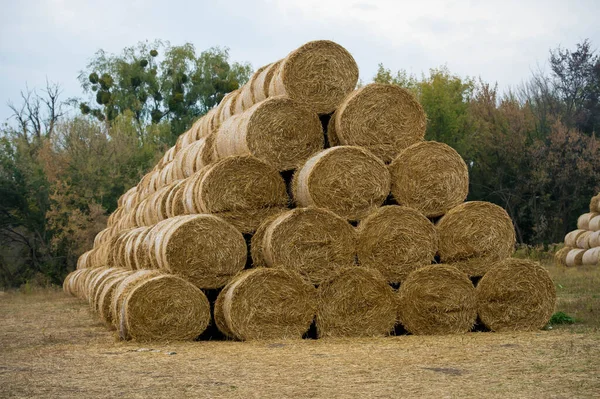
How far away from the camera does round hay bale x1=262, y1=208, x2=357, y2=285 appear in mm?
9570

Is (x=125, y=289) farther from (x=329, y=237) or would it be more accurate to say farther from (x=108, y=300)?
(x=329, y=237)

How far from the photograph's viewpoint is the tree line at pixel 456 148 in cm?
2800

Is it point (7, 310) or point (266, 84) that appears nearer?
point (266, 84)

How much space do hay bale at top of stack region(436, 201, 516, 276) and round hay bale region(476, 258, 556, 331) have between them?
0.66 ft

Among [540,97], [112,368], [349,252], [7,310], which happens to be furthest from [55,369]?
[540,97]

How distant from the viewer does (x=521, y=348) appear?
8.23m

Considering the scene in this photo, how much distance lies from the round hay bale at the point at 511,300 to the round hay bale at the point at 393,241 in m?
0.94

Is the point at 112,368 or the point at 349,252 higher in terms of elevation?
the point at 349,252

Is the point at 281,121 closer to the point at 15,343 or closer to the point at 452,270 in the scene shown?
the point at 452,270

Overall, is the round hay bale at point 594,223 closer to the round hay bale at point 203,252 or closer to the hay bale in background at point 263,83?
the hay bale in background at point 263,83

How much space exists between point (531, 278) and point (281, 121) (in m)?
3.74

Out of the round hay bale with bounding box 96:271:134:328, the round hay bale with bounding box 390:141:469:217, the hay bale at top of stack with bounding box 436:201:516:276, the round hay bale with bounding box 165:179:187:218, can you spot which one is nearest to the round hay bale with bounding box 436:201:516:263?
the hay bale at top of stack with bounding box 436:201:516:276

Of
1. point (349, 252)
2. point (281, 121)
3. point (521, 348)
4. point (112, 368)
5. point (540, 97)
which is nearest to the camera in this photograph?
point (112, 368)

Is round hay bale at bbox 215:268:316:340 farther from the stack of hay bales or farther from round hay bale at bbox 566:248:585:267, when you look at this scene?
round hay bale at bbox 566:248:585:267
